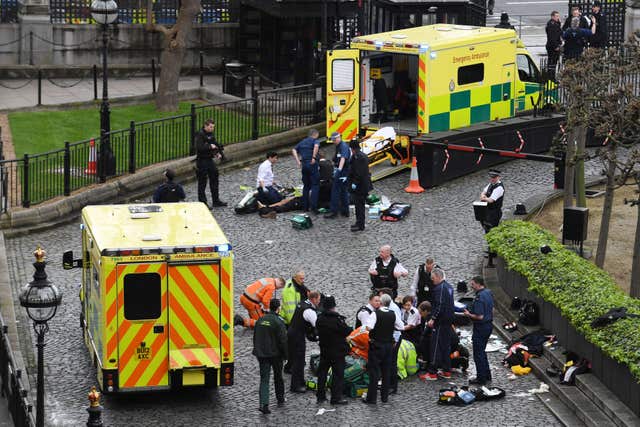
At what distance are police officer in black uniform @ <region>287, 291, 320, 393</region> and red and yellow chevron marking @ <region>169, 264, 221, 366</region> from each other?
1195mm

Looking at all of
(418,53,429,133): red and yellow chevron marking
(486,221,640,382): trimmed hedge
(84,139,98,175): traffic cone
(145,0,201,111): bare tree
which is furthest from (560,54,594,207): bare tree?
(145,0,201,111): bare tree

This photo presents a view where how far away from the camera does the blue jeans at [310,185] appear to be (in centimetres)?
2730

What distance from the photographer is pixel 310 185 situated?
90.5ft

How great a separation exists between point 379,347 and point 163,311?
110 inches

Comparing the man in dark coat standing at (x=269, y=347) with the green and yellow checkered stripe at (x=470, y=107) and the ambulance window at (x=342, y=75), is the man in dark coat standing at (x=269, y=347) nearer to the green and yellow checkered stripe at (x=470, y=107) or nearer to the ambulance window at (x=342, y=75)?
the green and yellow checkered stripe at (x=470, y=107)

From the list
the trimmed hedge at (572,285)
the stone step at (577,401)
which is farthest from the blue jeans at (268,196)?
the stone step at (577,401)

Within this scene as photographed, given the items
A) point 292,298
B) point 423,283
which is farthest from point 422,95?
point 292,298

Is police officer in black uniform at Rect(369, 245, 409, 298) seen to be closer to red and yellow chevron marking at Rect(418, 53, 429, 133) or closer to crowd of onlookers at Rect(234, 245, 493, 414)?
crowd of onlookers at Rect(234, 245, 493, 414)

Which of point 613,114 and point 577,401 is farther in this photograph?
point 613,114

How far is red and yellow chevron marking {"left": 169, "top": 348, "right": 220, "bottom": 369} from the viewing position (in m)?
18.2

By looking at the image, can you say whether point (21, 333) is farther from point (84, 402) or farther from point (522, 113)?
point (522, 113)

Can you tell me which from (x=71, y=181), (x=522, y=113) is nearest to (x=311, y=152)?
(x=71, y=181)

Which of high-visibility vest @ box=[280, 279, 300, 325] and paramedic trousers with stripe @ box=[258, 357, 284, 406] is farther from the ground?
high-visibility vest @ box=[280, 279, 300, 325]

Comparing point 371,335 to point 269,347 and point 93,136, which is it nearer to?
point 269,347
